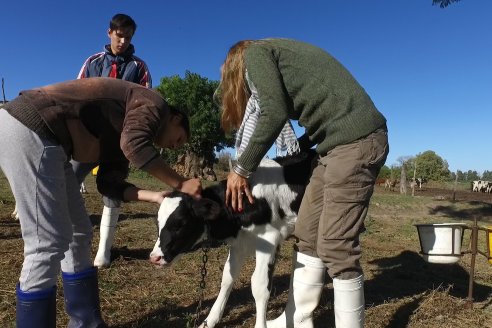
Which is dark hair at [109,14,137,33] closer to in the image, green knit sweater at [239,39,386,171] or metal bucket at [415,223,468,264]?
green knit sweater at [239,39,386,171]

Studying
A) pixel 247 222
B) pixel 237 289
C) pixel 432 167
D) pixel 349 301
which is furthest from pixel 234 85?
pixel 432 167

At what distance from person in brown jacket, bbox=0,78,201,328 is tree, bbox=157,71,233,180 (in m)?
21.9

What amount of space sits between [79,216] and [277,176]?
149cm

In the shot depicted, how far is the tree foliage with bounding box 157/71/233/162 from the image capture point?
80.2 feet

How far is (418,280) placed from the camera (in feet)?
15.9

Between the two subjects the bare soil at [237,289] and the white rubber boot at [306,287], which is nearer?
the white rubber boot at [306,287]

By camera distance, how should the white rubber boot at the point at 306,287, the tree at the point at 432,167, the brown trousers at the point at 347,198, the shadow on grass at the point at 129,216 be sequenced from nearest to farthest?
the brown trousers at the point at 347,198
the white rubber boot at the point at 306,287
the shadow on grass at the point at 129,216
the tree at the point at 432,167

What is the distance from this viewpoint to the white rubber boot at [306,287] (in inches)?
107

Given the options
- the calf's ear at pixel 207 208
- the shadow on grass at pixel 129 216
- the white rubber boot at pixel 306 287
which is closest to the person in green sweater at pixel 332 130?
the white rubber boot at pixel 306 287

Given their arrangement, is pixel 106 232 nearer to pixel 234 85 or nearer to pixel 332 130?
pixel 234 85

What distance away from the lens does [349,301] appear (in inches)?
93.3

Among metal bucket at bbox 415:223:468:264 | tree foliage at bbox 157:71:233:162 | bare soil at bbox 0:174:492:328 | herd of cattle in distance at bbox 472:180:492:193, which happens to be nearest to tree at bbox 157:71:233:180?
tree foliage at bbox 157:71:233:162

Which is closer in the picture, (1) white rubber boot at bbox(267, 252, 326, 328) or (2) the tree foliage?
(1) white rubber boot at bbox(267, 252, 326, 328)

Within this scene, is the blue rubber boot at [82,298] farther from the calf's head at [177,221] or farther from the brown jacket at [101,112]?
the brown jacket at [101,112]
